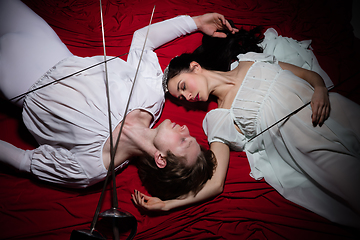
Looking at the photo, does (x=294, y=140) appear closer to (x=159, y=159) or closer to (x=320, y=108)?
(x=320, y=108)

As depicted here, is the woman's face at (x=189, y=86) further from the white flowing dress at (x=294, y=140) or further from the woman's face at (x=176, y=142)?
the woman's face at (x=176, y=142)

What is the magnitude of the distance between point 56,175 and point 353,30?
8.95 ft

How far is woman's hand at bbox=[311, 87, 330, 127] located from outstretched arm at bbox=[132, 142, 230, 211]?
2.05ft

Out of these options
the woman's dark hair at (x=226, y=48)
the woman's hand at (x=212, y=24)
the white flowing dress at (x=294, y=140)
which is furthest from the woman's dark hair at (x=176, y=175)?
the woman's hand at (x=212, y=24)

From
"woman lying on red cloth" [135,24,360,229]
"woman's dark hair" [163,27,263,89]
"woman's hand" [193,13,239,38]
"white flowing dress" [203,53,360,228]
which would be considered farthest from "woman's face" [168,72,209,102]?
"woman's hand" [193,13,239,38]

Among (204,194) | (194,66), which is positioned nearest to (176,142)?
(204,194)

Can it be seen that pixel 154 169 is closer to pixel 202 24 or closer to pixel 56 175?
pixel 56 175

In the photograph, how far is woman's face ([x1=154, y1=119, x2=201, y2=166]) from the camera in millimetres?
1354

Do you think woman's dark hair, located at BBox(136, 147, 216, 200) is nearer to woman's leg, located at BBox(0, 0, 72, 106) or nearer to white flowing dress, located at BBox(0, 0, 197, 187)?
white flowing dress, located at BBox(0, 0, 197, 187)

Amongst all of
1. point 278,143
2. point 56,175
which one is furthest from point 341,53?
point 56,175

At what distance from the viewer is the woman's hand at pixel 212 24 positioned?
1.97 m

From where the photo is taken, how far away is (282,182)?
1.55 metres

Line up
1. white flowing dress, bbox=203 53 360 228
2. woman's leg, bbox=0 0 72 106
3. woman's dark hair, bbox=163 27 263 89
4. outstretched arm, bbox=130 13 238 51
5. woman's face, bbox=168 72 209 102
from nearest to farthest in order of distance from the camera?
white flowing dress, bbox=203 53 360 228 < woman's leg, bbox=0 0 72 106 < woman's face, bbox=168 72 209 102 < outstretched arm, bbox=130 13 238 51 < woman's dark hair, bbox=163 27 263 89

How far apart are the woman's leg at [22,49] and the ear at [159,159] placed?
0.94 m
